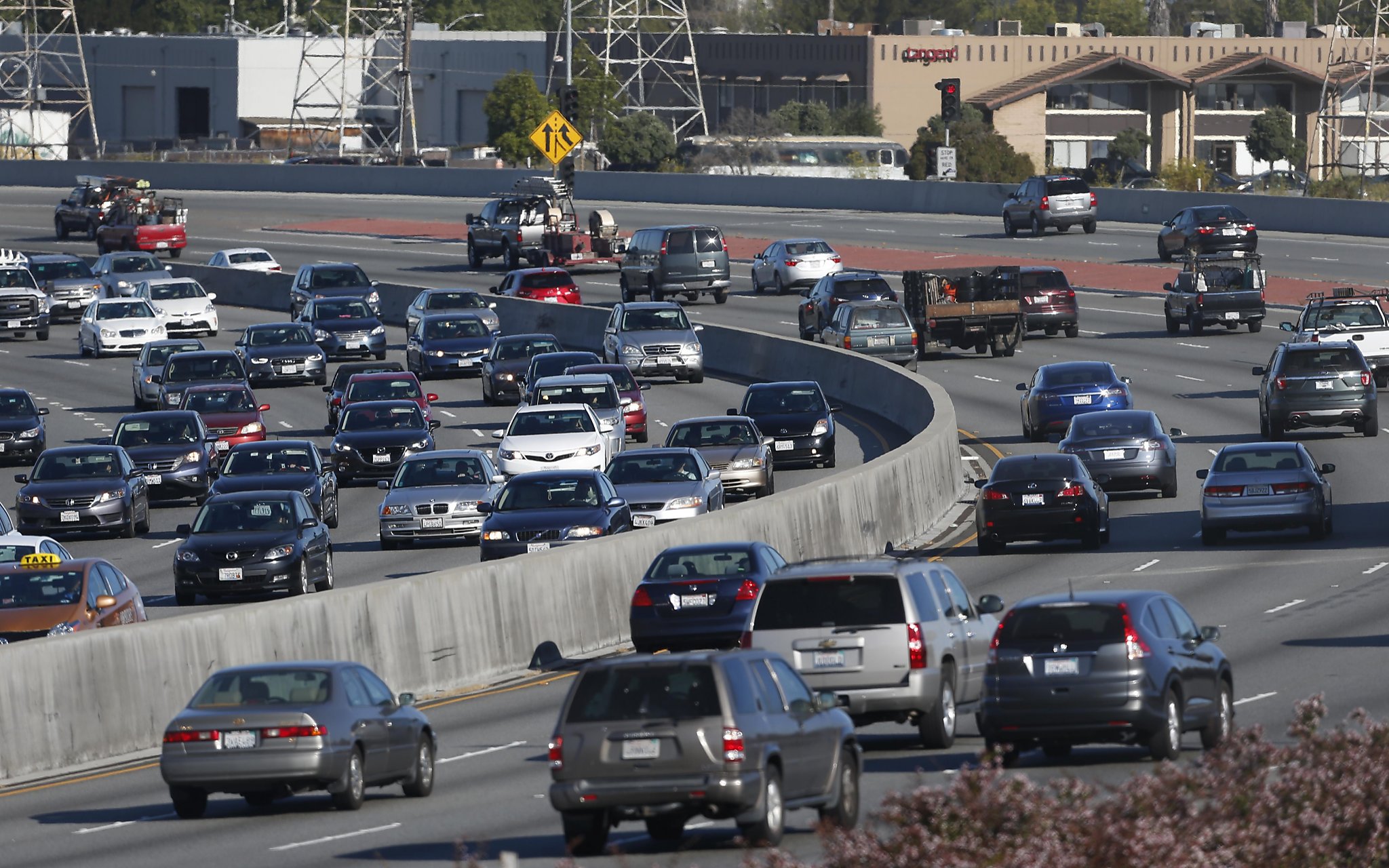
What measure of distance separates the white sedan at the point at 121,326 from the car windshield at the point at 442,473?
85.9 ft

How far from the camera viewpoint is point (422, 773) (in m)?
17.1

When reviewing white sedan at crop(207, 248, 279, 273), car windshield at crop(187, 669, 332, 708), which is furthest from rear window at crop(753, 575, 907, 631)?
white sedan at crop(207, 248, 279, 273)

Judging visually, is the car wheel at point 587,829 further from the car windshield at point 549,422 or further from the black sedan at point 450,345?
the black sedan at point 450,345

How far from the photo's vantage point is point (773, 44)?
148m

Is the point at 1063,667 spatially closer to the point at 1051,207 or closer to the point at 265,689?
the point at 265,689

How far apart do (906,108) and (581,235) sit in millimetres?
76823

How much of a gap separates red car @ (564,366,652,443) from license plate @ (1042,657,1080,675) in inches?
971

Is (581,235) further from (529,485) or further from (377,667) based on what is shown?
(377,667)

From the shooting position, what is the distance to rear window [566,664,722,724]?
542 inches

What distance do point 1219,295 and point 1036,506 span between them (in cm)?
2549

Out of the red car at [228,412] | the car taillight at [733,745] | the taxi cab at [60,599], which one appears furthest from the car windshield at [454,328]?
the car taillight at [733,745]

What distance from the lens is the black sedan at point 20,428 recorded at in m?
42.5

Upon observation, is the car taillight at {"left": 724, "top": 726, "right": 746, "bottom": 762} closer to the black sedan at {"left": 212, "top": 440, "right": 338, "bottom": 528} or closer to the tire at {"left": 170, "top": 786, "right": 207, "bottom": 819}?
the tire at {"left": 170, "top": 786, "right": 207, "bottom": 819}

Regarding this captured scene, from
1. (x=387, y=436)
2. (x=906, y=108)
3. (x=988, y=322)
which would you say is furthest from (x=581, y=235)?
(x=906, y=108)
